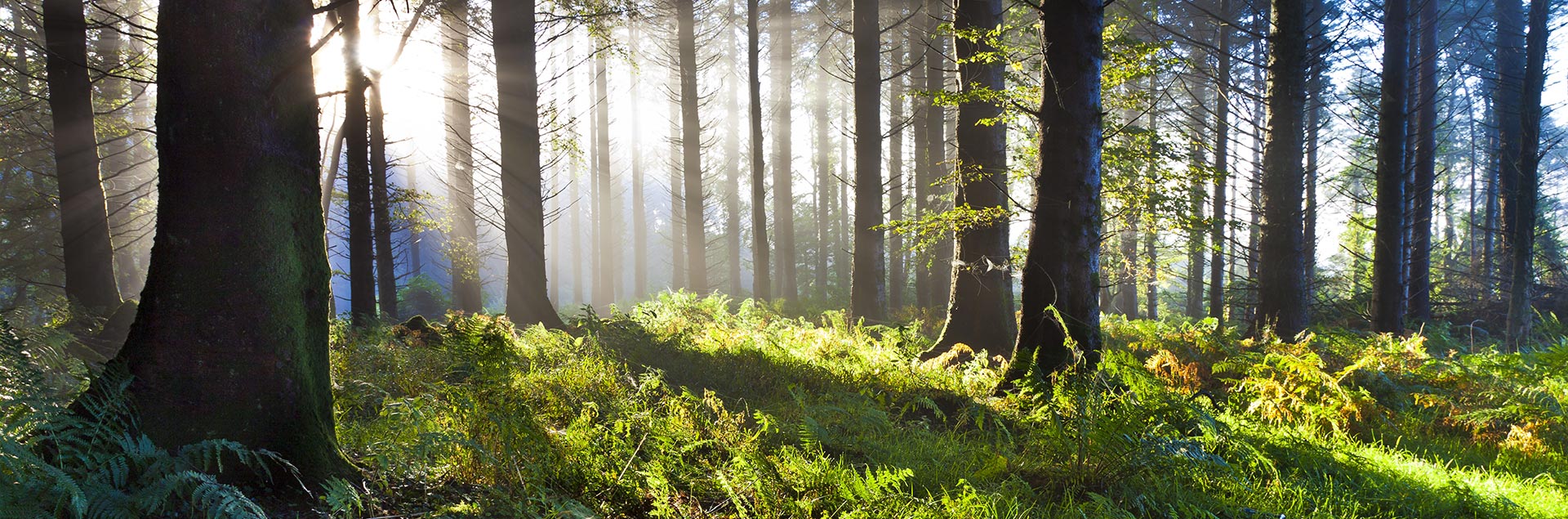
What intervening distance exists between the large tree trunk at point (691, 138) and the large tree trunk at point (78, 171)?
1131 centimetres

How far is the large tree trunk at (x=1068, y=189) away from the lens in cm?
564

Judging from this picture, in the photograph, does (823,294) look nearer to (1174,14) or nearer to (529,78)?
(1174,14)

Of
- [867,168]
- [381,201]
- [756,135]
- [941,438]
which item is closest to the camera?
[941,438]

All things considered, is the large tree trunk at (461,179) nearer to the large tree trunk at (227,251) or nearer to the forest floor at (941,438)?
the forest floor at (941,438)

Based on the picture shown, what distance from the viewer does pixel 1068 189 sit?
568 centimetres

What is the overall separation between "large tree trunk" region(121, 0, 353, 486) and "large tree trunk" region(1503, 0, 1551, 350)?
52.7ft

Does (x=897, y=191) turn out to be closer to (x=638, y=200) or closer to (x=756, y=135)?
(x=756, y=135)

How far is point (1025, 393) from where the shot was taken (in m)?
5.60

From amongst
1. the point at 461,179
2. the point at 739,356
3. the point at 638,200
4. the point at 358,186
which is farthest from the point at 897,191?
the point at 739,356

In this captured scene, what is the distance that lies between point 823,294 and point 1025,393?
63.2 feet

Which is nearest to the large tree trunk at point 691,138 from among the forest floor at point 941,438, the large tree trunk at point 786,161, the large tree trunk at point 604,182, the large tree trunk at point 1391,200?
the large tree trunk at point 786,161

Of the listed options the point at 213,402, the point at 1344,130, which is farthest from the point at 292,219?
the point at 1344,130

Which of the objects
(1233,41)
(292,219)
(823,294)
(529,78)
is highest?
(1233,41)

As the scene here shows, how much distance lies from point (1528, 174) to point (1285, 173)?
5.56 meters
